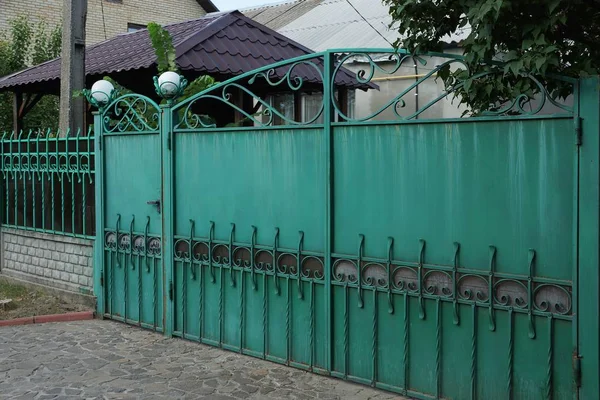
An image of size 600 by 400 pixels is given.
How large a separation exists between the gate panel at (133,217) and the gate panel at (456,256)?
2.37m

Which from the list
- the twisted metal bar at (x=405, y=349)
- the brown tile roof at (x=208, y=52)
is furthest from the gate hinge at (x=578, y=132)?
the brown tile roof at (x=208, y=52)

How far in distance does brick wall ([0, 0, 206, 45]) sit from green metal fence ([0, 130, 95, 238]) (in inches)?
474

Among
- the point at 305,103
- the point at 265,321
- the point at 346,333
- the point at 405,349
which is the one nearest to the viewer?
the point at 405,349

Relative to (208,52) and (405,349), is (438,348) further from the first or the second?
(208,52)

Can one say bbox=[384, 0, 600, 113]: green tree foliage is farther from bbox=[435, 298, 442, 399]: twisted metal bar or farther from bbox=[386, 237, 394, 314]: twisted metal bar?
bbox=[435, 298, 442, 399]: twisted metal bar

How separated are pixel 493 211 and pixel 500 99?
0.96m

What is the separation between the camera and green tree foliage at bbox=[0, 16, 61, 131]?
15805mm

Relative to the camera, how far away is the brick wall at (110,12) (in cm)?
2094

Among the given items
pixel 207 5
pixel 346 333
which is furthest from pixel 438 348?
pixel 207 5

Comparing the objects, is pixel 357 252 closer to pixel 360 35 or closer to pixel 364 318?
pixel 364 318

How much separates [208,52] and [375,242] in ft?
19.1

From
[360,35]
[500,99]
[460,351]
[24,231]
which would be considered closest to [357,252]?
[460,351]

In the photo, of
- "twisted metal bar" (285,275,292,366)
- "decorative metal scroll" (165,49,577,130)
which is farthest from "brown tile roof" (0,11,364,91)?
"twisted metal bar" (285,275,292,366)

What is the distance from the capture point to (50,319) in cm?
805
